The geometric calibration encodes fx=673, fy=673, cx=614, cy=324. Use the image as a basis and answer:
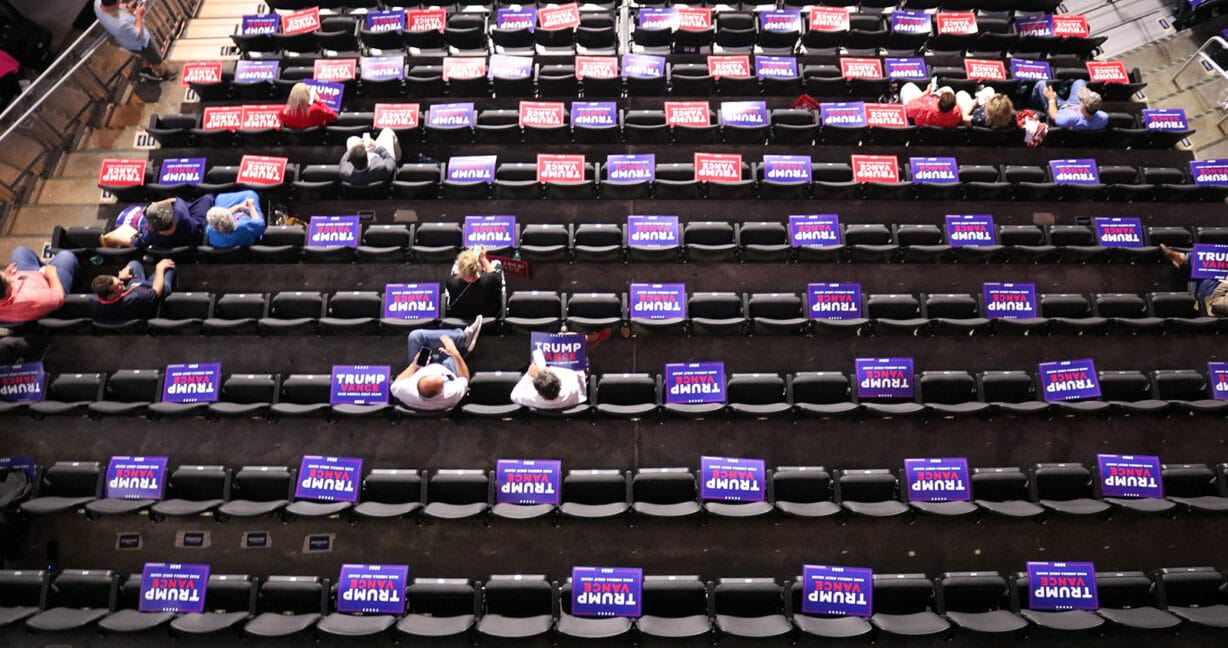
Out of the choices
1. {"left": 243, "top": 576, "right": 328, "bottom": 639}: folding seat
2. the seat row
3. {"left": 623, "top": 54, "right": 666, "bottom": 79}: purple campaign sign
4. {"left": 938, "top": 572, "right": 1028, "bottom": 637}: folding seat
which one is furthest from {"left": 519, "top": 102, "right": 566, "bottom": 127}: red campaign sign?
{"left": 938, "top": 572, "right": 1028, "bottom": 637}: folding seat

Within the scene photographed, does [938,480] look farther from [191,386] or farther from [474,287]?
[191,386]

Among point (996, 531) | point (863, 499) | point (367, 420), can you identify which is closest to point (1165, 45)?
point (996, 531)

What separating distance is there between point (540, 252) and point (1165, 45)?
26.9 feet

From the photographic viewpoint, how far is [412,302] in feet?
18.5

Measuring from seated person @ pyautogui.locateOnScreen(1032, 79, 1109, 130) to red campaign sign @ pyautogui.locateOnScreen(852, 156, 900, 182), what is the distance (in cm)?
192

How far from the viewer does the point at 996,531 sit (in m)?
5.20

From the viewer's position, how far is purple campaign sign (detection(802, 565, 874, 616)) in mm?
4707

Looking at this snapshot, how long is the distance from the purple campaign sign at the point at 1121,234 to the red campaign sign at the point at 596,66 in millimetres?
4887

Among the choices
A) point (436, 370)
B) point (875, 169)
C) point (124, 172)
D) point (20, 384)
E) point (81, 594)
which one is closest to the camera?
point (81, 594)

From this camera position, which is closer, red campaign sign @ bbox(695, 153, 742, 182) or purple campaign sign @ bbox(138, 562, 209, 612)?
purple campaign sign @ bbox(138, 562, 209, 612)

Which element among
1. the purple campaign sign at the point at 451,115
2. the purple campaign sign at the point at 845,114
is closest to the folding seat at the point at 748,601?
the purple campaign sign at the point at 845,114

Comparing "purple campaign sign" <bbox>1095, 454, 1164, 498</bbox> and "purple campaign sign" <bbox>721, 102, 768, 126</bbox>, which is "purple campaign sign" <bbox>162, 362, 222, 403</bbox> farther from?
"purple campaign sign" <bbox>1095, 454, 1164, 498</bbox>

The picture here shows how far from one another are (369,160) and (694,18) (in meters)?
3.82

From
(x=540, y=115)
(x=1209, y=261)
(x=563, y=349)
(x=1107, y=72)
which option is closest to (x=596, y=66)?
(x=540, y=115)
